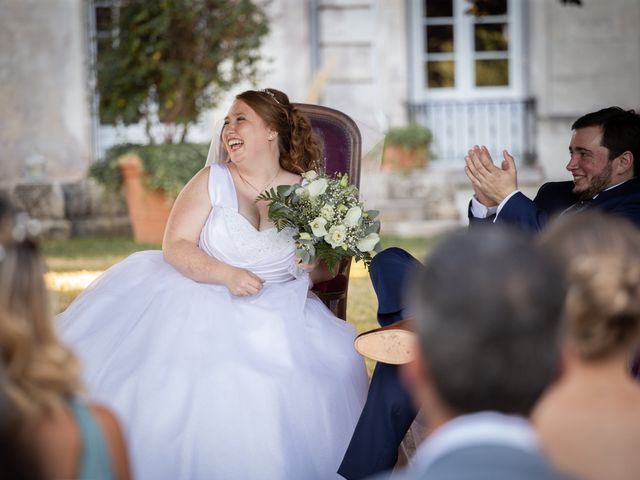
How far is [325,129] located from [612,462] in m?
3.31

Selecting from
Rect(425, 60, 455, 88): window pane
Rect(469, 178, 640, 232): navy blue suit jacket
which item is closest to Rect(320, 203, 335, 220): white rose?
Rect(469, 178, 640, 232): navy blue suit jacket

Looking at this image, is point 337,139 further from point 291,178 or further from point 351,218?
point 351,218

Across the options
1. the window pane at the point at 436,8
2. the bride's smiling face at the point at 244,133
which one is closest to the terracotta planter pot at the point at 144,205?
the window pane at the point at 436,8

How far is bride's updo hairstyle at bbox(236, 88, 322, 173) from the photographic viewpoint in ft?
14.0

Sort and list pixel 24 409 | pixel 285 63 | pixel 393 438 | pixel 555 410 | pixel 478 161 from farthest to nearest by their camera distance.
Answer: pixel 285 63, pixel 478 161, pixel 393 438, pixel 555 410, pixel 24 409

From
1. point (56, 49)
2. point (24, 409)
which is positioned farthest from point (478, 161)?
point (56, 49)

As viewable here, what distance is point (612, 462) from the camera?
1686mm

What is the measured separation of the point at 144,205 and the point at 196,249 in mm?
7522

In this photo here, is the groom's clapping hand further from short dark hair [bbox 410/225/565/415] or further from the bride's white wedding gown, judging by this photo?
short dark hair [bbox 410/225/565/415]

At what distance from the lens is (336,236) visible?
13.2ft

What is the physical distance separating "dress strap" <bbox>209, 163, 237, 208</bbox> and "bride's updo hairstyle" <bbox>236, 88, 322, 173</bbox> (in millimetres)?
290

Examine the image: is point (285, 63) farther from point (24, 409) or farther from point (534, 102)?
point (24, 409)

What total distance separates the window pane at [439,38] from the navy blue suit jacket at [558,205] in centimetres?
924

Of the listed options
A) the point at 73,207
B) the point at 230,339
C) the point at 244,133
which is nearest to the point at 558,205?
the point at 244,133
